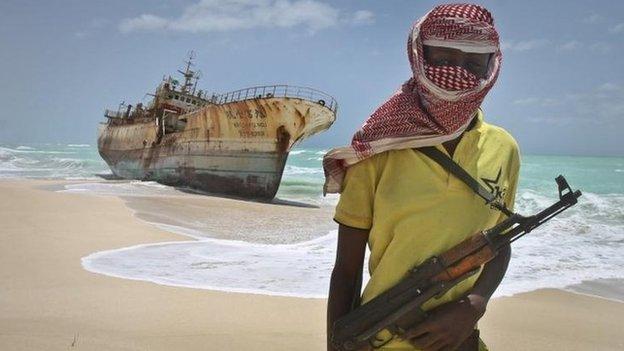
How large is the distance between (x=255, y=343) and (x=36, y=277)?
2728mm

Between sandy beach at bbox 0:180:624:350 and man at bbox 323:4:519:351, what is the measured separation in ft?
7.74

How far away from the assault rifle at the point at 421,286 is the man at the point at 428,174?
4 centimetres

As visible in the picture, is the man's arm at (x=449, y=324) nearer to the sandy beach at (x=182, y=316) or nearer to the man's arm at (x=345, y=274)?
the man's arm at (x=345, y=274)

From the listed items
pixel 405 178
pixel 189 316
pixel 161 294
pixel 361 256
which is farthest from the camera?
pixel 161 294

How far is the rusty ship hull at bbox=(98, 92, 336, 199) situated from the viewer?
63.8 feet

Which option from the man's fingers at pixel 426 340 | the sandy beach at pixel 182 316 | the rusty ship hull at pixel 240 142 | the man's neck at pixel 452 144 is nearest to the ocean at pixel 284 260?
the sandy beach at pixel 182 316

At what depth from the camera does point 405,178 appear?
4.15 ft

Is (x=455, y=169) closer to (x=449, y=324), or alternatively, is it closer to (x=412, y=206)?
(x=412, y=206)

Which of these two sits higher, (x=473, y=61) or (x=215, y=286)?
(x=473, y=61)

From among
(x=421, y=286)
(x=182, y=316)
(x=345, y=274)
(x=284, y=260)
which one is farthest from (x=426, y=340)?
(x=284, y=260)

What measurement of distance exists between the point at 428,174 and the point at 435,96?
0.69ft

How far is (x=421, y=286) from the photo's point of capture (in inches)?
49.3

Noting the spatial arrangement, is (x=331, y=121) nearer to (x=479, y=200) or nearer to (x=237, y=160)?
(x=237, y=160)

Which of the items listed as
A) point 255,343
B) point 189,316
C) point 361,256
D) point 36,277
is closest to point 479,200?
point 361,256
